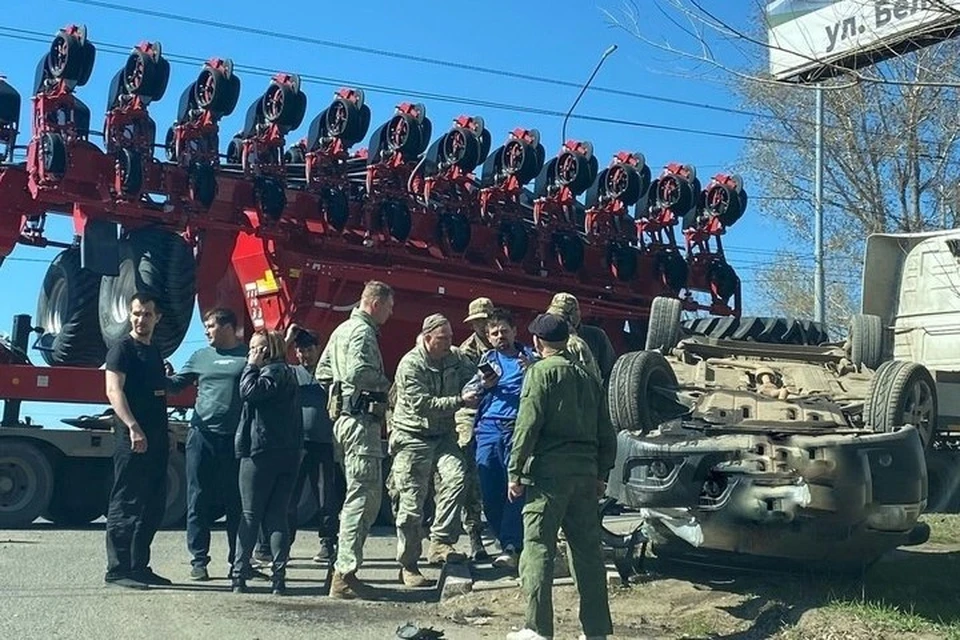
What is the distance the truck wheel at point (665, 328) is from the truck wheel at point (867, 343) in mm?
1217

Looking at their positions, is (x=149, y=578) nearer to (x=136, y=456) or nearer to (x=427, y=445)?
(x=136, y=456)

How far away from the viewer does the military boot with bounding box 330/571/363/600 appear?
682 cm

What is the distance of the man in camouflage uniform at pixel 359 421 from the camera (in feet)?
22.6

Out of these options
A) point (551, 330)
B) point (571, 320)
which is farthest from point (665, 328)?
point (551, 330)

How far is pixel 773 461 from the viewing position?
20.0ft

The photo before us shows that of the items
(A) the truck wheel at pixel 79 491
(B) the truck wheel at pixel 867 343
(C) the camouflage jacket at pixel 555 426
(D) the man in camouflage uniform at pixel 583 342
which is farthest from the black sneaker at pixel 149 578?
(B) the truck wheel at pixel 867 343

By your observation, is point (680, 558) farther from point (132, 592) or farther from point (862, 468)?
point (132, 592)

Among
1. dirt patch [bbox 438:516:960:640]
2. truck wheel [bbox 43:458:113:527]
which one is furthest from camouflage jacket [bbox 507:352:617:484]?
truck wheel [bbox 43:458:113:527]

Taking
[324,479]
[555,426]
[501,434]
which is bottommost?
[324,479]

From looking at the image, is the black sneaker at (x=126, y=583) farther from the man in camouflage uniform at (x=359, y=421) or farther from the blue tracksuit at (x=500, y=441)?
the blue tracksuit at (x=500, y=441)

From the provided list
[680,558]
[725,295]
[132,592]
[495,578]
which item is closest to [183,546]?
[132,592]

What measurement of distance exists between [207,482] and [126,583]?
837 mm

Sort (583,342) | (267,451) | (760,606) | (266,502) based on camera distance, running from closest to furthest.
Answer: (760,606) < (267,451) < (266,502) < (583,342)

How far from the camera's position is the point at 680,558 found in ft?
23.5
